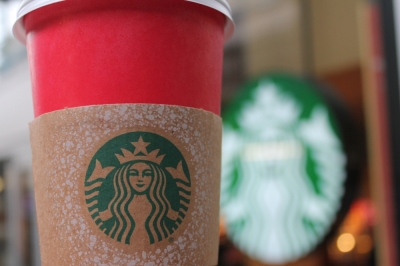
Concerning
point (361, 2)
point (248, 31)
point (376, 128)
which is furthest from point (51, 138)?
point (248, 31)

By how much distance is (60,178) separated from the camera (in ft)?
2.06

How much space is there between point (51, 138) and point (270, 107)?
218 centimetres

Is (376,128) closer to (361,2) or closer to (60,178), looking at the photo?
(361,2)

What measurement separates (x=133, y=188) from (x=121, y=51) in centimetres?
17

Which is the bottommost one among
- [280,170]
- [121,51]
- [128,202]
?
[128,202]

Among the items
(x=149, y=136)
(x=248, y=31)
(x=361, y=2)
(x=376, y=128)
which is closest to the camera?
(x=149, y=136)

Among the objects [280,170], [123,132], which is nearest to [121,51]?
[123,132]

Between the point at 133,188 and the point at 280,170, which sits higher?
the point at 280,170

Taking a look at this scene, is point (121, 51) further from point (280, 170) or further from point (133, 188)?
point (280, 170)

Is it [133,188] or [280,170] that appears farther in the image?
[280,170]

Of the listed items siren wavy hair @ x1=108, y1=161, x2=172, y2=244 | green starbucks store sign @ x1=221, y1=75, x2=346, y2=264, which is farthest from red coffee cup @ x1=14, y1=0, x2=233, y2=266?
green starbucks store sign @ x1=221, y1=75, x2=346, y2=264

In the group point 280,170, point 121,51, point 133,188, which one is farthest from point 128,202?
point 280,170

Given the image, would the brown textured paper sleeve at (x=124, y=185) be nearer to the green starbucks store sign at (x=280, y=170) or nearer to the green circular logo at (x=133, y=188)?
the green circular logo at (x=133, y=188)

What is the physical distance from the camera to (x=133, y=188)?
60 centimetres
